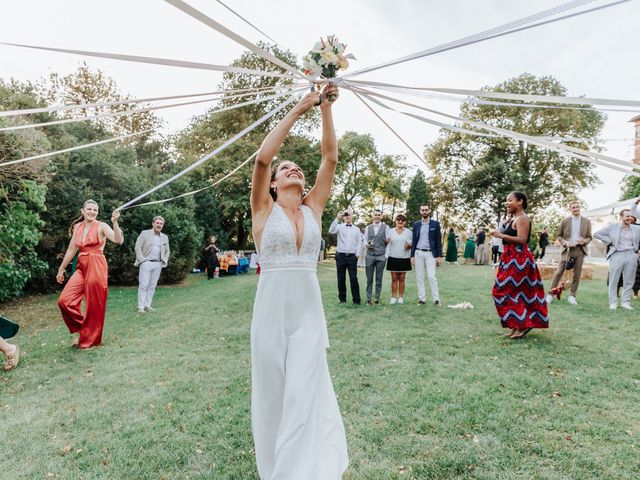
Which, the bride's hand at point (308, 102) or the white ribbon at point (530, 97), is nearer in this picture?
the white ribbon at point (530, 97)

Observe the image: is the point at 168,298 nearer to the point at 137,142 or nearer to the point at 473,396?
the point at 473,396

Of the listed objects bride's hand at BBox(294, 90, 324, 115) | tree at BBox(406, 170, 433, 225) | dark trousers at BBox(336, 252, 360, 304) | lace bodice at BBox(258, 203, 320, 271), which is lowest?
dark trousers at BBox(336, 252, 360, 304)

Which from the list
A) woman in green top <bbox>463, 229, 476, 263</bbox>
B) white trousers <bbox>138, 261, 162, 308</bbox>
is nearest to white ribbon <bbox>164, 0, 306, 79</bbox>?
white trousers <bbox>138, 261, 162, 308</bbox>

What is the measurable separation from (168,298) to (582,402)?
11279 mm

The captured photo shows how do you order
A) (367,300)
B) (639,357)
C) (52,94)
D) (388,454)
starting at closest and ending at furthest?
1. (388,454)
2. (639,357)
3. (367,300)
4. (52,94)

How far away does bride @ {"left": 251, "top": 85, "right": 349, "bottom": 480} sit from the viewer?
2525mm

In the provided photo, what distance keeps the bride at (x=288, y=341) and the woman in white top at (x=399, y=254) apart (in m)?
7.97

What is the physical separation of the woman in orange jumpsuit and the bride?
15.9 ft

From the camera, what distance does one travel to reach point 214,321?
28.9 ft

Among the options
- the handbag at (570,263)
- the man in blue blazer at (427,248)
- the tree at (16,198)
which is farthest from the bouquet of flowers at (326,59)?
the handbag at (570,263)

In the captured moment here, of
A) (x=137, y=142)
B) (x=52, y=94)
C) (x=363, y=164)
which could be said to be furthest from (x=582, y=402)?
(x=363, y=164)

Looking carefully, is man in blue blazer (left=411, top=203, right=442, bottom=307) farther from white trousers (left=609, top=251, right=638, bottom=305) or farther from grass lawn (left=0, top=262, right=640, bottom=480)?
white trousers (left=609, top=251, right=638, bottom=305)

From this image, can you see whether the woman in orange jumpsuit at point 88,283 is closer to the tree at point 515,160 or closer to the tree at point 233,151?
the tree at point 233,151

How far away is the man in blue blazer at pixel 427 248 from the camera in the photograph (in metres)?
10.1
